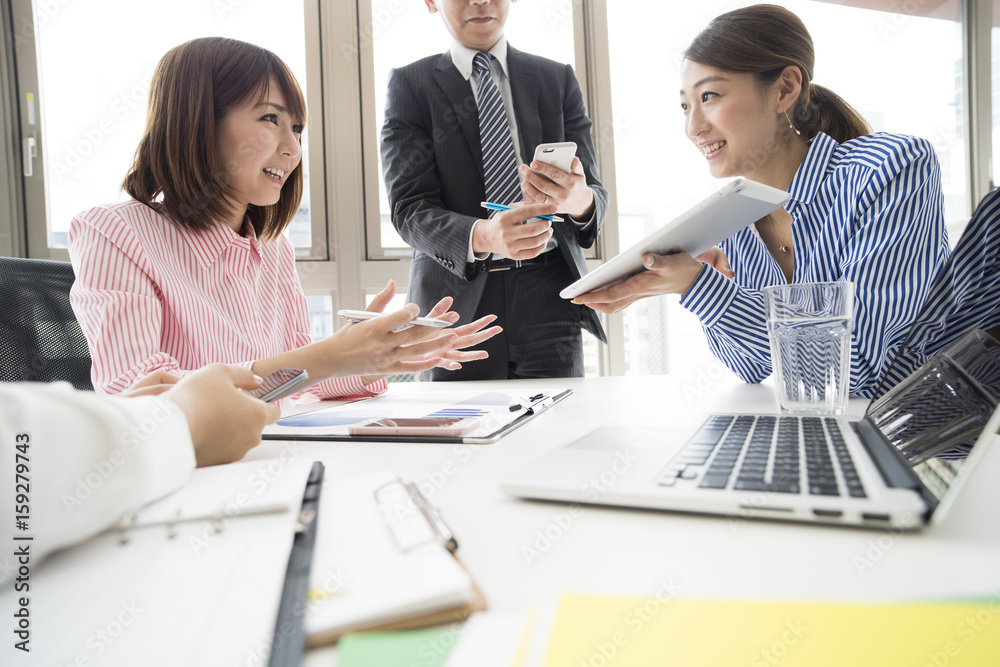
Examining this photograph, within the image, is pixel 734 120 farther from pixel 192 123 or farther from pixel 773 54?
pixel 192 123

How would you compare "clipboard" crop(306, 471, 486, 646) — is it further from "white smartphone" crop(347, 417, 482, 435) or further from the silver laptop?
"white smartphone" crop(347, 417, 482, 435)

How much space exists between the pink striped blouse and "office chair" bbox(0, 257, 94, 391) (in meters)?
0.17

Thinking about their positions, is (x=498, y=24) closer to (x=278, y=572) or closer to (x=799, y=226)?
(x=799, y=226)

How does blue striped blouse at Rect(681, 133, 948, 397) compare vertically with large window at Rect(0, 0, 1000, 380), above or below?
below

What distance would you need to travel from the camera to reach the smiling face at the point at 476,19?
5.29 feet

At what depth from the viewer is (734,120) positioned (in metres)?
1.34

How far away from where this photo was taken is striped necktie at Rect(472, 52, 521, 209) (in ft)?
5.38

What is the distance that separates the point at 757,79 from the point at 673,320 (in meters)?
1.82

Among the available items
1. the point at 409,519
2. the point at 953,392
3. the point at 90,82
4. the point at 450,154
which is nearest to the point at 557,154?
the point at 450,154

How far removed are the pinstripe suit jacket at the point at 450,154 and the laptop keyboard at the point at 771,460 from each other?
0.89m

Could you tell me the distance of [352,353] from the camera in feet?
2.95

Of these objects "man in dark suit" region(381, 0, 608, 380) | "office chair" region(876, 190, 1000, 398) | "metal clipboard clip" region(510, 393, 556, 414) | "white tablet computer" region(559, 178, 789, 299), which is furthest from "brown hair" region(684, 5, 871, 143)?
"metal clipboard clip" region(510, 393, 556, 414)

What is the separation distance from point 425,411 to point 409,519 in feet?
1.79

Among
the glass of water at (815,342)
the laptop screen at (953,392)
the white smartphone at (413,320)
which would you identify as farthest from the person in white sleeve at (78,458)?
the glass of water at (815,342)
